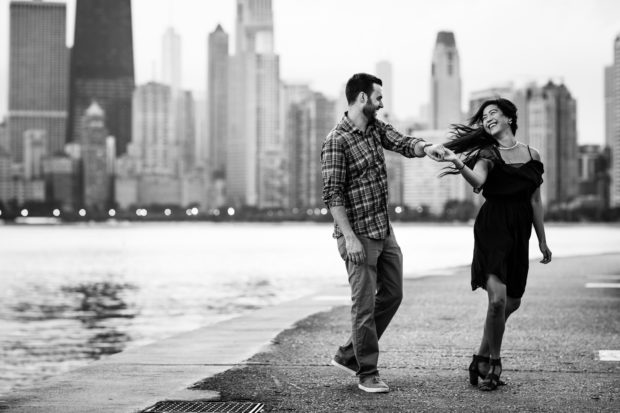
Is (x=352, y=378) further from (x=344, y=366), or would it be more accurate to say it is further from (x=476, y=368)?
(x=476, y=368)

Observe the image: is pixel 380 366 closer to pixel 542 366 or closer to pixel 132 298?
pixel 542 366

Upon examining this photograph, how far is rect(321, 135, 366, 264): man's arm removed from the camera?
6.79 metres

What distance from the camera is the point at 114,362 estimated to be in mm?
8781

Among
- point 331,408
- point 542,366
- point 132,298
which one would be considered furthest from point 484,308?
point 132,298

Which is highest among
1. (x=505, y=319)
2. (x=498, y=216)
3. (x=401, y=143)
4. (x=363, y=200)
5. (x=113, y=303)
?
(x=401, y=143)

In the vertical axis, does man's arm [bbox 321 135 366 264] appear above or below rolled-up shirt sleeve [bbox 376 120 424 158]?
below

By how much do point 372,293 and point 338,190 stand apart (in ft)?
2.38

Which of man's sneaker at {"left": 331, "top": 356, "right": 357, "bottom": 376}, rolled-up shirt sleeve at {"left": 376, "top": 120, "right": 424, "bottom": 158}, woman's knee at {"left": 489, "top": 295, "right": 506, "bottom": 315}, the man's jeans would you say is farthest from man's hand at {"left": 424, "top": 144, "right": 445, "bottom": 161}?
man's sneaker at {"left": 331, "top": 356, "right": 357, "bottom": 376}

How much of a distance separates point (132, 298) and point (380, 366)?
24.4m

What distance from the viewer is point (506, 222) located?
23.0 ft

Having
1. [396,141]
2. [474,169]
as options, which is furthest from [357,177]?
[474,169]

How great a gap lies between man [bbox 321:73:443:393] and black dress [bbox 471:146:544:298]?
20.9 inches

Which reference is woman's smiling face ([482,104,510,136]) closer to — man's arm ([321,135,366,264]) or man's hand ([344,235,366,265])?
man's arm ([321,135,366,264])

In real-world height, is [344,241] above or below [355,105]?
below
